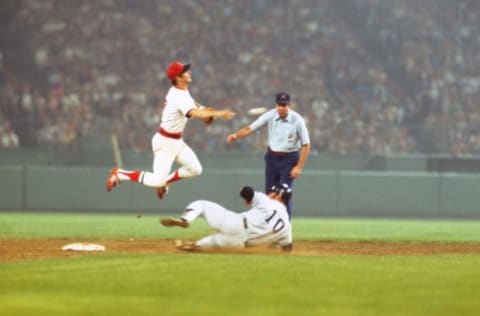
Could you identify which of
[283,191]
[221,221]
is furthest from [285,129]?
[221,221]

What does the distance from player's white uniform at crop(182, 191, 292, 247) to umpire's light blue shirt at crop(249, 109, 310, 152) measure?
5.72ft

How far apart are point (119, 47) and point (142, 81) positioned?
1.56m

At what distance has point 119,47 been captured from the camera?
96.2 ft

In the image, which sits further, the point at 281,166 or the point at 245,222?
the point at 281,166

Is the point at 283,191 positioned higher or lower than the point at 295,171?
lower

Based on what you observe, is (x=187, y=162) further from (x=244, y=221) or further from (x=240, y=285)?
(x=240, y=285)

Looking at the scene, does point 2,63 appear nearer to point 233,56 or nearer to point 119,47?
point 119,47

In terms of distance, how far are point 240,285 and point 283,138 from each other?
518 centimetres

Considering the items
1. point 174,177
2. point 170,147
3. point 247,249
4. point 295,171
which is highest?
point 170,147

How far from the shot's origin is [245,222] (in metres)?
12.2

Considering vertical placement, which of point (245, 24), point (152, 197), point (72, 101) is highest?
point (245, 24)

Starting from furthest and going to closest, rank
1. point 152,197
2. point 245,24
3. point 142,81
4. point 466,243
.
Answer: point 245,24 → point 142,81 → point 152,197 → point 466,243

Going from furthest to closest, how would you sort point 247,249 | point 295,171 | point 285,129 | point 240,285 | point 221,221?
point 285,129 → point 295,171 → point 247,249 → point 221,221 → point 240,285

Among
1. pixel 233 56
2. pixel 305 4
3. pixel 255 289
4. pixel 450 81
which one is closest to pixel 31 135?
pixel 233 56
